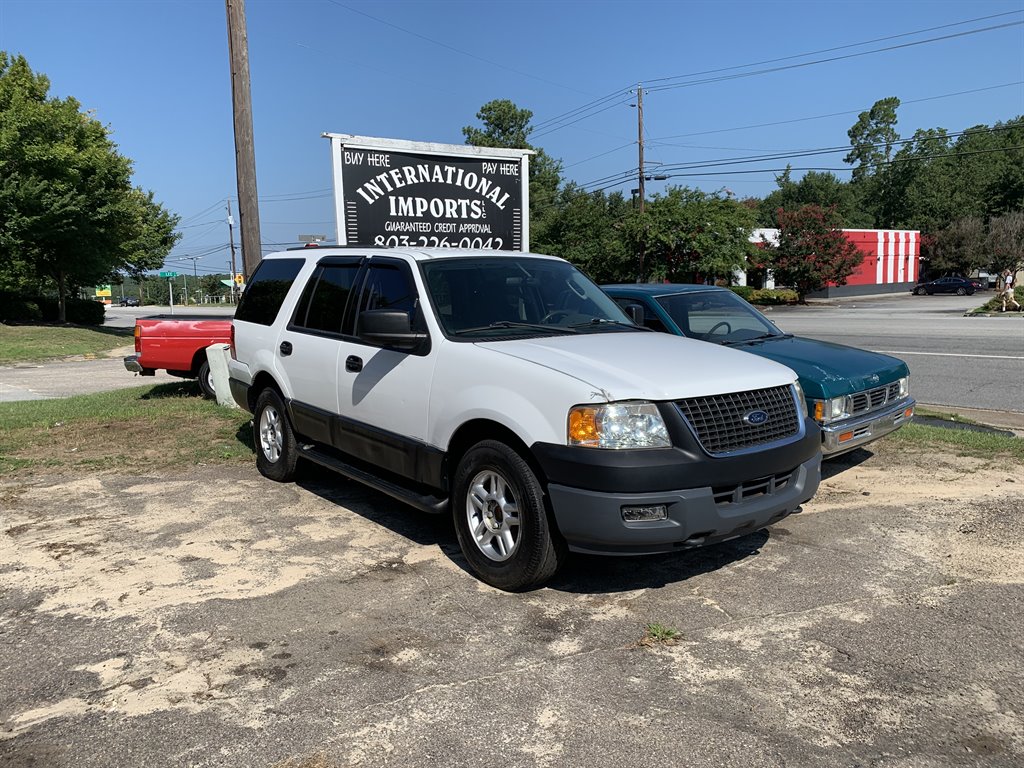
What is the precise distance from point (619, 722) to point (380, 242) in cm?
780

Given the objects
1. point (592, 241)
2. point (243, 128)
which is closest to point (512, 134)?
point (592, 241)

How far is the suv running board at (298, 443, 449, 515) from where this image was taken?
480cm

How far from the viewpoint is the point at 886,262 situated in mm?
63156

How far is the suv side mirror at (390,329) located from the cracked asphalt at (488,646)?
1.36 meters

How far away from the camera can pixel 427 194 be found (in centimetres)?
1021

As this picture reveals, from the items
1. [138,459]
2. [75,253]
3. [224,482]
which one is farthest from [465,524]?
[75,253]

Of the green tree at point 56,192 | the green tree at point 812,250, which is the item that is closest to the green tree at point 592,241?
the green tree at point 812,250

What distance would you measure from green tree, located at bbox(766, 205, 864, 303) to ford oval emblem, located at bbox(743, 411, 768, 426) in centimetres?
4607

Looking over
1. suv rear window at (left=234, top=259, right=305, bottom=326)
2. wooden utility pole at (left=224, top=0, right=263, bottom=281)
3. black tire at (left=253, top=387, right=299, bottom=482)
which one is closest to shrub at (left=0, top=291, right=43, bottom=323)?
wooden utility pole at (left=224, top=0, right=263, bottom=281)

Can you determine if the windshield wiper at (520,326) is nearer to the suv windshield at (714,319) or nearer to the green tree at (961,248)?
the suv windshield at (714,319)

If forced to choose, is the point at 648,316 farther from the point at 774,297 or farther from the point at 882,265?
the point at 882,265

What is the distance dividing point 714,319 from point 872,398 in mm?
1688

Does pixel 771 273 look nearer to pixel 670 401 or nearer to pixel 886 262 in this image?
pixel 886 262

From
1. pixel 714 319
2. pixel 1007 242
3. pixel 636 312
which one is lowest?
pixel 714 319
